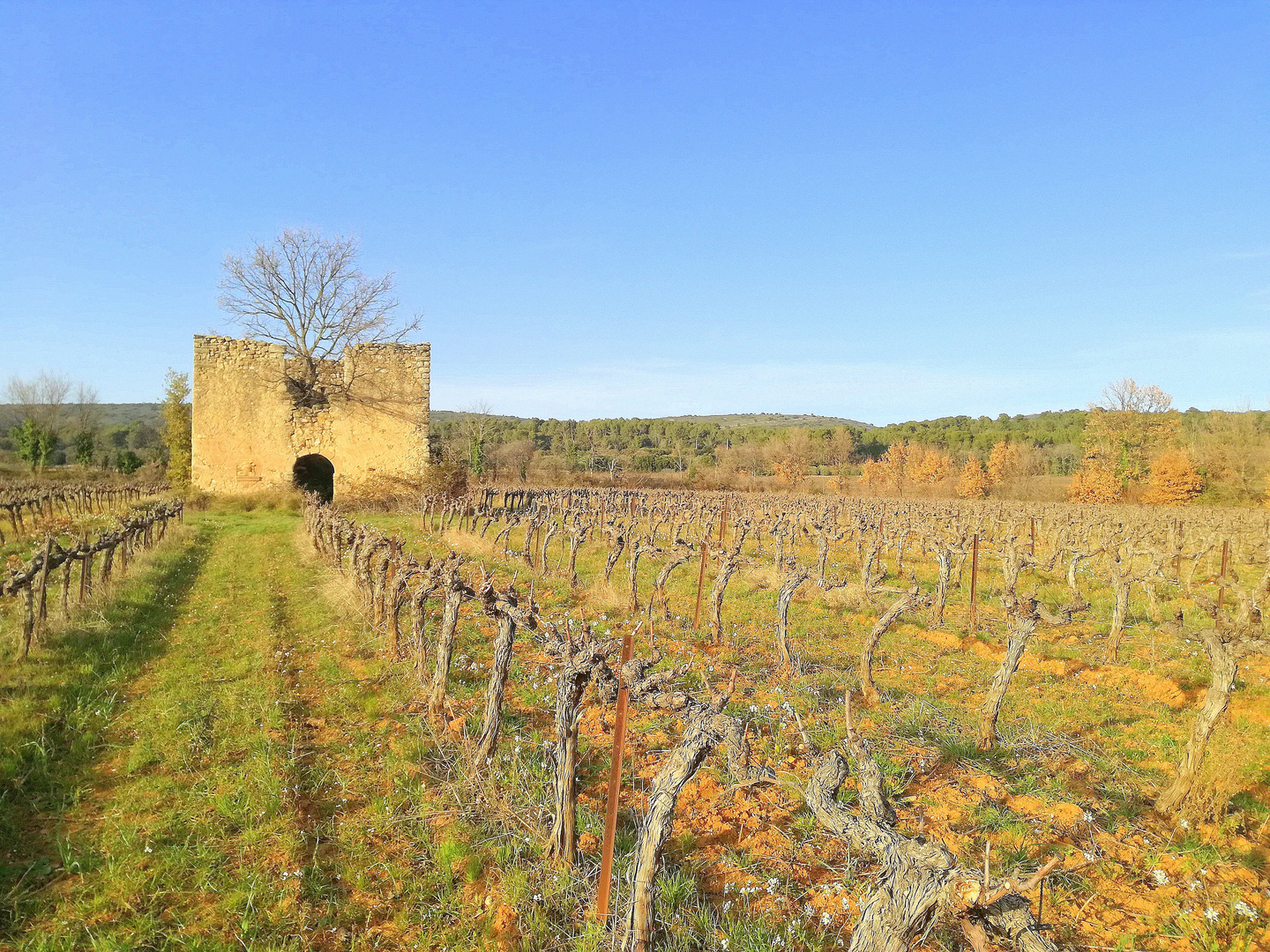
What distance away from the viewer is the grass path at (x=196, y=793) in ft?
11.6

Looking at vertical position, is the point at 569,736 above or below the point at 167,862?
above

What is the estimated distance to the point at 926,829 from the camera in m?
4.26

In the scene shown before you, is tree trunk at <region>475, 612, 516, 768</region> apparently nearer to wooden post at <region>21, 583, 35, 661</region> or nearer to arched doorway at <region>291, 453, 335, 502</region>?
wooden post at <region>21, 583, 35, 661</region>

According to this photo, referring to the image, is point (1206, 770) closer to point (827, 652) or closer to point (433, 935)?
point (827, 652)

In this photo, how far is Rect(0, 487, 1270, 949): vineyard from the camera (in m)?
3.35

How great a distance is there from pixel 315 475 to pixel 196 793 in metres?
25.7

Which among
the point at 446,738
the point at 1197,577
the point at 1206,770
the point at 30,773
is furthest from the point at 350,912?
the point at 1197,577

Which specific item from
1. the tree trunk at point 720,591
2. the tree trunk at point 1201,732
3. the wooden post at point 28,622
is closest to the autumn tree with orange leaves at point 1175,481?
the tree trunk at point 720,591

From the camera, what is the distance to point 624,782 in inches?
193

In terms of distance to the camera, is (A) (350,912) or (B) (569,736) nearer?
(A) (350,912)

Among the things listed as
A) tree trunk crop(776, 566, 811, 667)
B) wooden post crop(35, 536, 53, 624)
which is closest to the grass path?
wooden post crop(35, 536, 53, 624)

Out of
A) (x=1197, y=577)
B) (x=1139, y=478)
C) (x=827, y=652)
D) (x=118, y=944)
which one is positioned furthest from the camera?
(x=1139, y=478)

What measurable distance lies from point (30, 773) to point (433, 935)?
3604mm

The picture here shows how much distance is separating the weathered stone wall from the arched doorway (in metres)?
0.99
